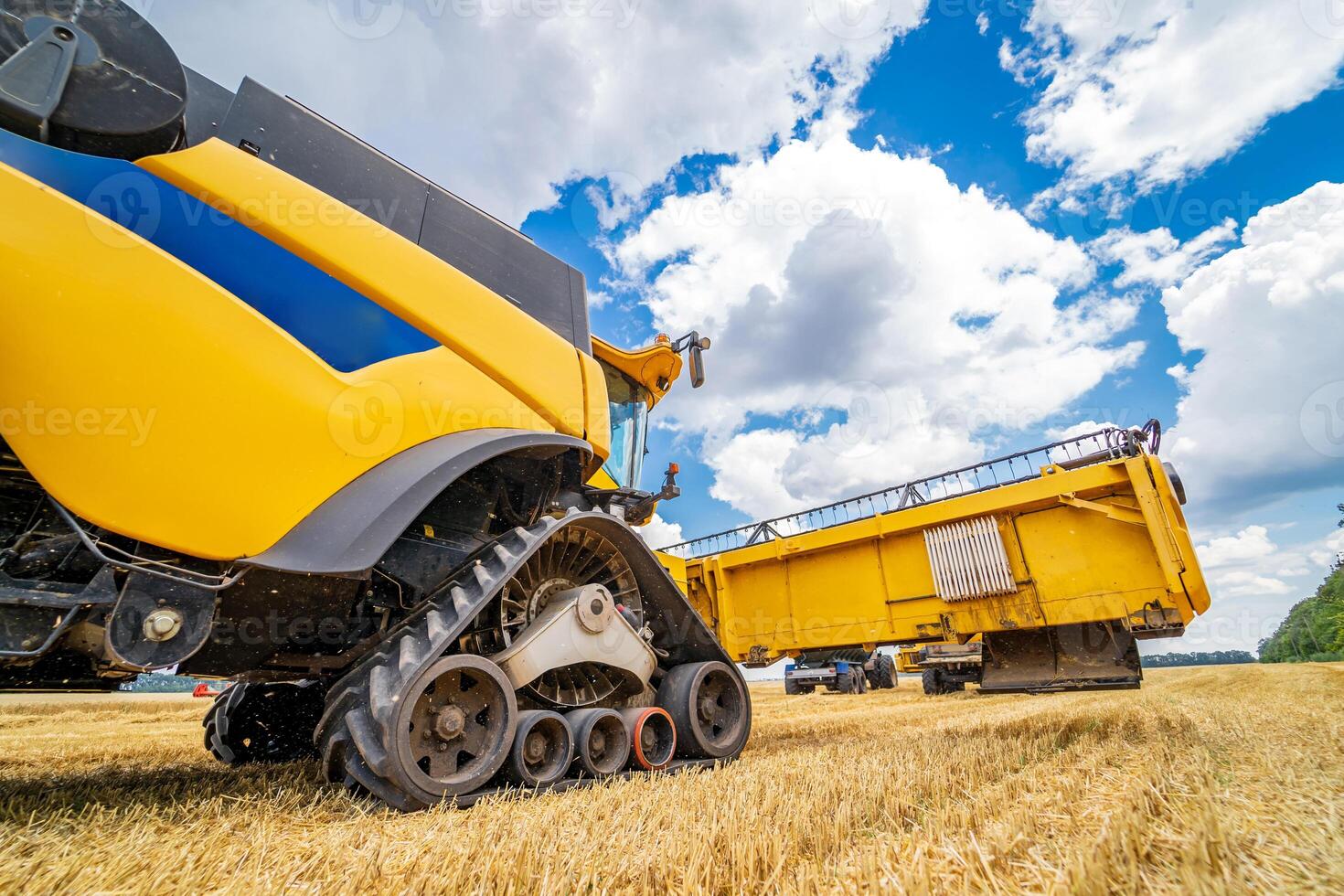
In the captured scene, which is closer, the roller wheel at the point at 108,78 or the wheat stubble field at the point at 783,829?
the wheat stubble field at the point at 783,829

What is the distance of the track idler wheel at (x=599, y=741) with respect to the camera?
2.74 meters

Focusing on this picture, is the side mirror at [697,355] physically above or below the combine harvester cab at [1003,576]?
above

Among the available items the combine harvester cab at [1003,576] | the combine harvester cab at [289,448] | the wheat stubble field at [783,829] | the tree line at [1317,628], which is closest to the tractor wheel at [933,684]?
the combine harvester cab at [1003,576]

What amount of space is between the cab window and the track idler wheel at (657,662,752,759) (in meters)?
1.33

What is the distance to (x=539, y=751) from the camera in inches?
104

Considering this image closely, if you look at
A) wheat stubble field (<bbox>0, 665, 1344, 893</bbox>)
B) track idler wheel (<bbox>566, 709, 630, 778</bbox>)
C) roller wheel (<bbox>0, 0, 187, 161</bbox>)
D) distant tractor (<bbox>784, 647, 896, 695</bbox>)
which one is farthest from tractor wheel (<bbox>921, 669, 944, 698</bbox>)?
roller wheel (<bbox>0, 0, 187, 161</bbox>)

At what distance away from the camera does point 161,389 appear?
2.09 meters

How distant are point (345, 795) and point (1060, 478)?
5.32m

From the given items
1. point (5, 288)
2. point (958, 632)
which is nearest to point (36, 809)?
point (5, 288)

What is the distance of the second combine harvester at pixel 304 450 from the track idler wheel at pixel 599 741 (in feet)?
0.05

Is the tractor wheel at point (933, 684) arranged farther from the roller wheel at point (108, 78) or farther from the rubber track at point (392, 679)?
the roller wheel at point (108, 78)

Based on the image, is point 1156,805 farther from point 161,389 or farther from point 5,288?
point 5,288

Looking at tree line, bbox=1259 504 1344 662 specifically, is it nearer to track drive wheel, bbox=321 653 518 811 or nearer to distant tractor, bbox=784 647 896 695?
distant tractor, bbox=784 647 896 695

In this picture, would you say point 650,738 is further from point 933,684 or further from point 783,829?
point 933,684
